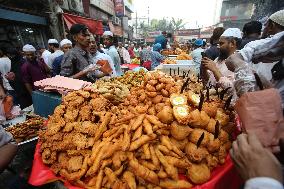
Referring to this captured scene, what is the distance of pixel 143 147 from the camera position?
71.9 inches

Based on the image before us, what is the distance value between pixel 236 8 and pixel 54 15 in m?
49.0

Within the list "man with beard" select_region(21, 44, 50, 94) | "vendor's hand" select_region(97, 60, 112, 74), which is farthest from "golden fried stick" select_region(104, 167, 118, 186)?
"man with beard" select_region(21, 44, 50, 94)

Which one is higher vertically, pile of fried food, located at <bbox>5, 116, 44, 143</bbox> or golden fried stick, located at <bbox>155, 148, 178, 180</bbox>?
golden fried stick, located at <bbox>155, 148, 178, 180</bbox>

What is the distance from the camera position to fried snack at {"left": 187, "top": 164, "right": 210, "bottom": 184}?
1.72m

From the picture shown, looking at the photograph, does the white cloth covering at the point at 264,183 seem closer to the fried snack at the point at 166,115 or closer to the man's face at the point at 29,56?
the fried snack at the point at 166,115

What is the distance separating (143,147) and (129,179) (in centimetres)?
29

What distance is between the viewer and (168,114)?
1.92m

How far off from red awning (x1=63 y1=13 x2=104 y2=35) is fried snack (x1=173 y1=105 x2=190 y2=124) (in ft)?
36.8

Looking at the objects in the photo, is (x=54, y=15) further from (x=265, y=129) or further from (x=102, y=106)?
(x=265, y=129)

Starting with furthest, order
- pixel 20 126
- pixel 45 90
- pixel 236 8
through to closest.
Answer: pixel 236 8, pixel 45 90, pixel 20 126

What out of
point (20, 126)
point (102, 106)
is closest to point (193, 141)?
point (102, 106)

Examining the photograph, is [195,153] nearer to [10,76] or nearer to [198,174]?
[198,174]

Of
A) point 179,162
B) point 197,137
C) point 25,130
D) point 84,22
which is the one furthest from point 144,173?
point 84,22

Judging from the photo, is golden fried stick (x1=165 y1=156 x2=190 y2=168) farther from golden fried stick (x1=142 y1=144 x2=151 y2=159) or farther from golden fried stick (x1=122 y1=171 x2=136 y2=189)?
golden fried stick (x1=122 y1=171 x2=136 y2=189)
